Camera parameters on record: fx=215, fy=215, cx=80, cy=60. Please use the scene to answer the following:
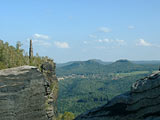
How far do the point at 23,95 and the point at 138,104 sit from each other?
13.8 m

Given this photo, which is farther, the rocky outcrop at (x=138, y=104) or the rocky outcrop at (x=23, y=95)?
the rocky outcrop at (x=23, y=95)

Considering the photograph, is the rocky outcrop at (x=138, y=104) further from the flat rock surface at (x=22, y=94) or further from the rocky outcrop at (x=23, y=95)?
the flat rock surface at (x=22, y=94)

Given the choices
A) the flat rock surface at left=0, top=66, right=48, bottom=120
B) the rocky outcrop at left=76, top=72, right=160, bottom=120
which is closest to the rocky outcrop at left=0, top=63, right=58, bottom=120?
the flat rock surface at left=0, top=66, right=48, bottom=120

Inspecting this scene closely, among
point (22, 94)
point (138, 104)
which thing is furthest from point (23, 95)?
point (138, 104)

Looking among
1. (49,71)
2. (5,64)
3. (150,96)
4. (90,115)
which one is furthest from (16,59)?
(150,96)

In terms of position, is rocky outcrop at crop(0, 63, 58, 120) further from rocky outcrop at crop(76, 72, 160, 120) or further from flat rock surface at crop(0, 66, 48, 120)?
rocky outcrop at crop(76, 72, 160, 120)

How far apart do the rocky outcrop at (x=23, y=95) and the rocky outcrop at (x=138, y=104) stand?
26.2ft

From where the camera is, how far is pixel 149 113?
19875mm

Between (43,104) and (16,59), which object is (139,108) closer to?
(43,104)

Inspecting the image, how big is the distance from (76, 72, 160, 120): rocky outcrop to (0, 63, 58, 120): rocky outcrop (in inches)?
315

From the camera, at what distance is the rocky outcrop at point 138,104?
778 inches

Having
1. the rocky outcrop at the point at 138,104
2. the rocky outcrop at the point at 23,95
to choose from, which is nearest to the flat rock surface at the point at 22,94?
the rocky outcrop at the point at 23,95

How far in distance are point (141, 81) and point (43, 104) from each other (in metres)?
13.0

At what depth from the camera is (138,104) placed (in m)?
20.6
